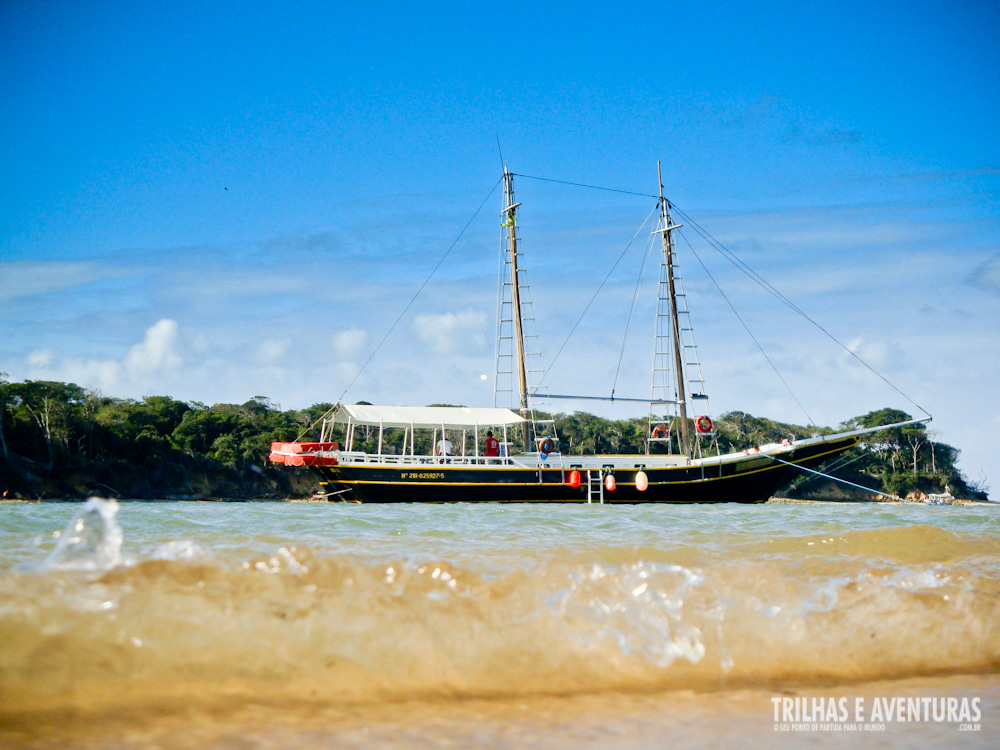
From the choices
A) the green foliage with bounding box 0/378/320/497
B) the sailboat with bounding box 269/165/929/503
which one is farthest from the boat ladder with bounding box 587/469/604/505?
the green foliage with bounding box 0/378/320/497

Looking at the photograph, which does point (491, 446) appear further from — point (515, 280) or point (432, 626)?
point (432, 626)

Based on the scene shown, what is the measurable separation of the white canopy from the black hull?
1.71 m

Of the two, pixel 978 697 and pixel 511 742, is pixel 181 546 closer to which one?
pixel 511 742

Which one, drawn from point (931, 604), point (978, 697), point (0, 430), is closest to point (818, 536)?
point (931, 604)

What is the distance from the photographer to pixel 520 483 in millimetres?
29875

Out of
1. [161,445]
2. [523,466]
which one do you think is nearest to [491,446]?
[523,466]

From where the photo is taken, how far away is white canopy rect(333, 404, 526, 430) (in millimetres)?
29562

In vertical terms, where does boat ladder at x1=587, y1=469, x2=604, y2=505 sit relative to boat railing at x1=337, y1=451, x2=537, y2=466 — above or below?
below

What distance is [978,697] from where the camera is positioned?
3404 mm

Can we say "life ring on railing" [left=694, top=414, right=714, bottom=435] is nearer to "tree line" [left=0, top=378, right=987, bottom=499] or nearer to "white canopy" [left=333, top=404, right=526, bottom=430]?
"tree line" [left=0, top=378, right=987, bottom=499]

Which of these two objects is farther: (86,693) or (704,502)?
(704,502)

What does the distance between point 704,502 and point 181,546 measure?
99.8ft

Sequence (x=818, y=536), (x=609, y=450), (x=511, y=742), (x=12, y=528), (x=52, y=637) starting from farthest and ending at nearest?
(x=609, y=450) < (x=12, y=528) < (x=818, y=536) < (x=52, y=637) < (x=511, y=742)

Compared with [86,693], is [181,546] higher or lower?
higher
